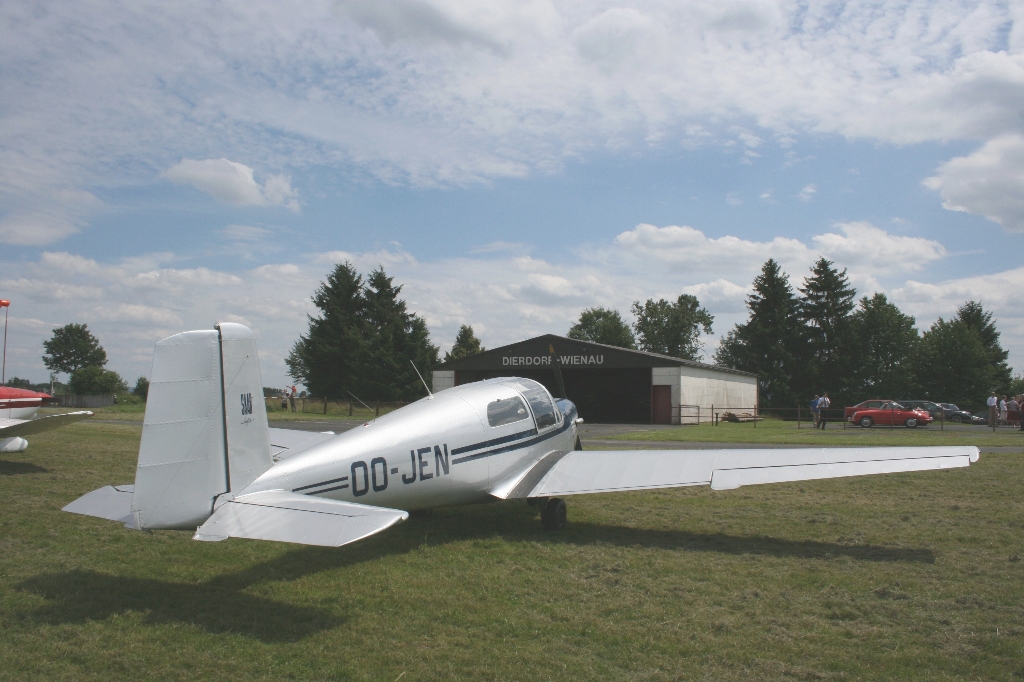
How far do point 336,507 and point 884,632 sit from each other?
3645mm

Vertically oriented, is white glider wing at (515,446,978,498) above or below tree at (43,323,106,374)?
below

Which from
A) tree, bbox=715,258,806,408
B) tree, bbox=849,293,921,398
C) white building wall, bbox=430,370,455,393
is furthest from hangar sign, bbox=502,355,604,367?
tree, bbox=849,293,921,398

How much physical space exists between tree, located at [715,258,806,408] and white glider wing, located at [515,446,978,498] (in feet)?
151

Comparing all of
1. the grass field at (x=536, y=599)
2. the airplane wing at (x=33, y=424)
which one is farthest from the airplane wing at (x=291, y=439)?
the airplane wing at (x=33, y=424)

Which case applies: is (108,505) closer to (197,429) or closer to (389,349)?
(197,429)

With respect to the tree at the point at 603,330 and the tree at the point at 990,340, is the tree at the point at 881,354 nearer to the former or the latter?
the tree at the point at 990,340

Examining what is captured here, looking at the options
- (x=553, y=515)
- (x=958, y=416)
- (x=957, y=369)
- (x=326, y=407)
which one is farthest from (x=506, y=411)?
(x=957, y=369)

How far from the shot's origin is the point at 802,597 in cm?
489

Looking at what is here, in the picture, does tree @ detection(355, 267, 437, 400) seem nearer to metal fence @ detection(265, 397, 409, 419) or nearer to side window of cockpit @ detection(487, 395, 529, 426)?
metal fence @ detection(265, 397, 409, 419)

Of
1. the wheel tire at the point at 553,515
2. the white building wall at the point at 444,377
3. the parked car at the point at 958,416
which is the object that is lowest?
the parked car at the point at 958,416

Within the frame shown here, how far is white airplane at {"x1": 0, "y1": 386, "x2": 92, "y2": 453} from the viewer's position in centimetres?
1086

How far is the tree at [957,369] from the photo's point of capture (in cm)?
5522

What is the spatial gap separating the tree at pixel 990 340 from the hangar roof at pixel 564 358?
4125cm

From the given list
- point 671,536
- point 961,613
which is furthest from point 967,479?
point 961,613
